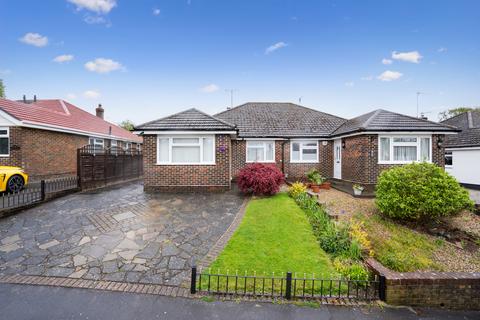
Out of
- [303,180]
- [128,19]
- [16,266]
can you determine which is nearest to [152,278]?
[16,266]

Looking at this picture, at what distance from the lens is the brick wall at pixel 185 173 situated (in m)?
10.2

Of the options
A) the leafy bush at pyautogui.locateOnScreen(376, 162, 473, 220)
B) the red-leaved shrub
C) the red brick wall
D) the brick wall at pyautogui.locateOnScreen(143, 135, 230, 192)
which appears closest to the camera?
the leafy bush at pyautogui.locateOnScreen(376, 162, 473, 220)

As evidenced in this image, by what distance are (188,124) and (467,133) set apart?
19.5m

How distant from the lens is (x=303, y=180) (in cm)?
1405

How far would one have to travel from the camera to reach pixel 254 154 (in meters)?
14.2

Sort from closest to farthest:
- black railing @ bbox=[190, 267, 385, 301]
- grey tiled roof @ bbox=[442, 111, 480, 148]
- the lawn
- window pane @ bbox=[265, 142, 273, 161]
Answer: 1. black railing @ bbox=[190, 267, 385, 301]
2. the lawn
3. grey tiled roof @ bbox=[442, 111, 480, 148]
4. window pane @ bbox=[265, 142, 273, 161]

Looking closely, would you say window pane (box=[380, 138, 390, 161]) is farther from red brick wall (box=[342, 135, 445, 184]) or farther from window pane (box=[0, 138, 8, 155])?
window pane (box=[0, 138, 8, 155])

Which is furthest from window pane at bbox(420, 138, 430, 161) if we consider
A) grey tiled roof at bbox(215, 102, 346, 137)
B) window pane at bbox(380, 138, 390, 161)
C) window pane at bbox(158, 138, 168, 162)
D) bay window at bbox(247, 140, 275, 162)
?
window pane at bbox(158, 138, 168, 162)

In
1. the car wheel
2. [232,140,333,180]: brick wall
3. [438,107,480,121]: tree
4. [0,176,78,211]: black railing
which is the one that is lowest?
[0,176,78,211]: black railing

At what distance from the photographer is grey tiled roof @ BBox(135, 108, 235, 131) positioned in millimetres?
10016

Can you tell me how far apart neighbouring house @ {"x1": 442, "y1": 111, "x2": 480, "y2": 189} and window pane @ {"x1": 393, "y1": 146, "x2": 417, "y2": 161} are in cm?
568

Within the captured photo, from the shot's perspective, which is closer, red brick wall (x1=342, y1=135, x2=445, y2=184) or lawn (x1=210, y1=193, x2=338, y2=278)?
lawn (x1=210, y1=193, x2=338, y2=278)

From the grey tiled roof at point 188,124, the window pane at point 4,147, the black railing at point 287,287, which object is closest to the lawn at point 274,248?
the black railing at point 287,287

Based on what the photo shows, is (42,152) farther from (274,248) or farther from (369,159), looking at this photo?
(369,159)
